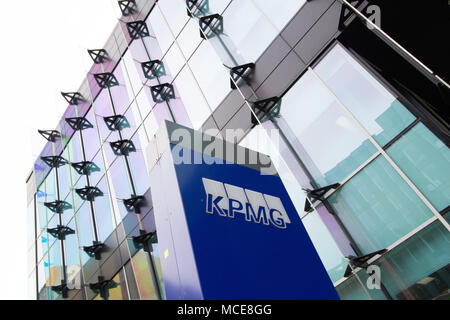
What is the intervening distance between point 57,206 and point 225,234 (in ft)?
61.4

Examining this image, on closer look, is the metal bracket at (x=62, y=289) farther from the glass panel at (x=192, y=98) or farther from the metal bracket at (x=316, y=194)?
the metal bracket at (x=316, y=194)

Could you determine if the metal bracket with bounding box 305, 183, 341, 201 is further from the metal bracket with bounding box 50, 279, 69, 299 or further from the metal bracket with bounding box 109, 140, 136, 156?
the metal bracket with bounding box 50, 279, 69, 299

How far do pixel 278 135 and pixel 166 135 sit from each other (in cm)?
524

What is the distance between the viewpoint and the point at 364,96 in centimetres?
773

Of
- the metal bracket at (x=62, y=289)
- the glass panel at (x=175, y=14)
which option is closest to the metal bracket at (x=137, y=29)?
the glass panel at (x=175, y=14)

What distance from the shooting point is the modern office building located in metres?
6.65

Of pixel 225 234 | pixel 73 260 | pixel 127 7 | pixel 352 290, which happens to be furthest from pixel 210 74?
pixel 73 260

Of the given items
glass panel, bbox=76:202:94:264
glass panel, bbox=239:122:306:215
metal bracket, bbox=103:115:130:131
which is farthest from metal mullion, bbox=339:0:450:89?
glass panel, bbox=76:202:94:264

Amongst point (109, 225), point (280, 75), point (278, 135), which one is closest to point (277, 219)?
point (278, 135)

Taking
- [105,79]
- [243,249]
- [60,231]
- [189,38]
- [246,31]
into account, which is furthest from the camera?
[60,231]

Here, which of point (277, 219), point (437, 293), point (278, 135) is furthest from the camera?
point (278, 135)

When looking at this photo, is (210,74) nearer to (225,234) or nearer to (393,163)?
(393,163)

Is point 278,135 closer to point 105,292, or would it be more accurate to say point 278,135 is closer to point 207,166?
point 207,166

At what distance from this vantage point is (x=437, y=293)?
595 centimetres
